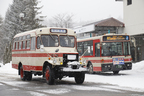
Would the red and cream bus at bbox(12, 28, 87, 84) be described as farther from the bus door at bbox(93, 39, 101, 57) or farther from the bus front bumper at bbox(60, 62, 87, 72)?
the bus door at bbox(93, 39, 101, 57)

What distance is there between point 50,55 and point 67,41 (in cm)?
171

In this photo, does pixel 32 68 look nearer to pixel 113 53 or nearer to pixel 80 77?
pixel 80 77

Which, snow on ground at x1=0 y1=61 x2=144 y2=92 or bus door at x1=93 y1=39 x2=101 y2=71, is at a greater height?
bus door at x1=93 y1=39 x2=101 y2=71

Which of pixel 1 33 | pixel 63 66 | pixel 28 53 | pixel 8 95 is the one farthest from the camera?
pixel 1 33

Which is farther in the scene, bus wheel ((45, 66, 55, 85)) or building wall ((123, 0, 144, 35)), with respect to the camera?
building wall ((123, 0, 144, 35))

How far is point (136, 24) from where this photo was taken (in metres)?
33.5

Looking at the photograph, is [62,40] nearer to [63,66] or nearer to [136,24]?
[63,66]

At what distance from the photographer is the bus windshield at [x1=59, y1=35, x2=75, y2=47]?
15234 millimetres

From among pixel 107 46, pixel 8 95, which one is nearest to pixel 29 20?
pixel 107 46

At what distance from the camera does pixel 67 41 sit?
50.8 feet

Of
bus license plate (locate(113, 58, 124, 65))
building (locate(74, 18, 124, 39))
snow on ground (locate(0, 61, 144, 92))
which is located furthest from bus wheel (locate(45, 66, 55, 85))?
building (locate(74, 18, 124, 39))

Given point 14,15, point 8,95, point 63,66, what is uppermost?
point 14,15

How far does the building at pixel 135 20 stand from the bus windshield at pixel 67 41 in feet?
61.9

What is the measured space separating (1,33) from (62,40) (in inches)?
2442
